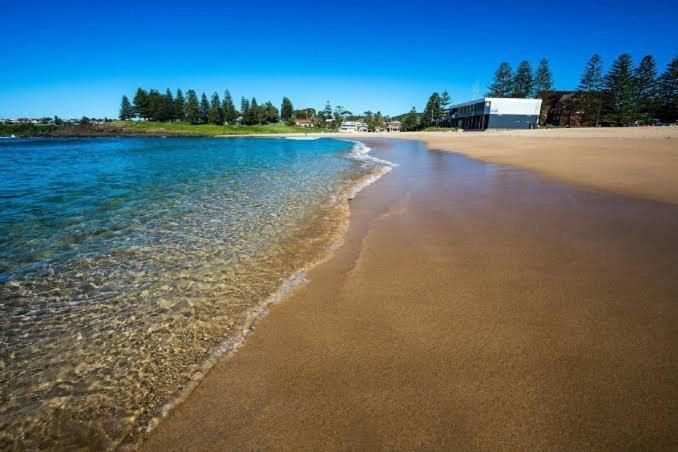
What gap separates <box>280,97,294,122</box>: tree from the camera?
136637 millimetres

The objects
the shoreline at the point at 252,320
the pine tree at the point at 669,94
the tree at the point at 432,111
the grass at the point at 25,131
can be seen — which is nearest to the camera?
the shoreline at the point at 252,320

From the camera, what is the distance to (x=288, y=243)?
594cm

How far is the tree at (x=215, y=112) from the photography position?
4419 inches

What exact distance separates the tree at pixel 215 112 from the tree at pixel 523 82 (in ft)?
308

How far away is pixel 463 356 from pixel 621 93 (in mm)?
81054

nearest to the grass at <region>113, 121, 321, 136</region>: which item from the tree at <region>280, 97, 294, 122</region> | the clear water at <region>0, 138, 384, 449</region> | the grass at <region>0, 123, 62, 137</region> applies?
the grass at <region>0, 123, 62, 137</region>

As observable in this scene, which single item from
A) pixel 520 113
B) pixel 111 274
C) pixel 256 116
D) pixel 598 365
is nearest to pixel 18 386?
pixel 111 274

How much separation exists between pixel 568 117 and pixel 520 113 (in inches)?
521

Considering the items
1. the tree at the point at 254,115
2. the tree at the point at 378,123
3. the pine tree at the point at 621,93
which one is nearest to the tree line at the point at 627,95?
the pine tree at the point at 621,93

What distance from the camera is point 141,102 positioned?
4301 inches

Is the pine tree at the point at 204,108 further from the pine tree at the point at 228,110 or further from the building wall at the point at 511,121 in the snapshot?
the building wall at the point at 511,121

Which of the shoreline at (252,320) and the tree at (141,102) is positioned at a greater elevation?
the tree at (141,102)

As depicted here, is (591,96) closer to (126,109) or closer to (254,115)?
(254,115)

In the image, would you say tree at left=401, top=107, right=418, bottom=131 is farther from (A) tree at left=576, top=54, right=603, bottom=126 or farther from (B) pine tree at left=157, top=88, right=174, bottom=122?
(B) pine tree at left=157, top=88, right=174, bottom=122
